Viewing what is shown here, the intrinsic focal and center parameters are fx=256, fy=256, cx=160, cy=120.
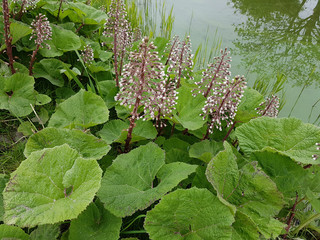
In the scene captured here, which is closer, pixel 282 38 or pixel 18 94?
pixel 18 94

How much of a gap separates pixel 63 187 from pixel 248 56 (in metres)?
5.80

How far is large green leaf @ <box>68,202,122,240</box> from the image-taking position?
1.45 m

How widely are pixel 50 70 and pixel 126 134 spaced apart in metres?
1.43

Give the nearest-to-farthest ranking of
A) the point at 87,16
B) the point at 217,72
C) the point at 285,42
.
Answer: the point at 217,72, the point at 87,16, the point at 285,42

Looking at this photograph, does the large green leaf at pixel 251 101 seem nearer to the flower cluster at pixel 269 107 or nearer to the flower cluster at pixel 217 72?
the flower cluster at pixel 269 107

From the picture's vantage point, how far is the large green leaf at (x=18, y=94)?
2.28 metres

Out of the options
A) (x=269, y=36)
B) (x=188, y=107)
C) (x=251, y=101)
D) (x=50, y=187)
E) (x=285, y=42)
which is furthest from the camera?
(x=269, y=36)

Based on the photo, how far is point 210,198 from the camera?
1.40 metres

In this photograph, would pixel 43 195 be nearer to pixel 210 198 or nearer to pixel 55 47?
pixel 210 198

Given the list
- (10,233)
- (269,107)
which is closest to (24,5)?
(10,233)

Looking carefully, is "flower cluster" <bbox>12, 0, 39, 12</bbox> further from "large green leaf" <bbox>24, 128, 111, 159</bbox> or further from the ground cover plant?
"large green leaf" <bbox>24, 128, 111, 159</bbox>

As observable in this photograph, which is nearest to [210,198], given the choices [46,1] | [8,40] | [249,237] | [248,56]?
[249,237]

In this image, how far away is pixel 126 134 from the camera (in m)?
2.01

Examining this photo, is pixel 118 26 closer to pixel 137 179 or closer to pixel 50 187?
pixel 137 179
